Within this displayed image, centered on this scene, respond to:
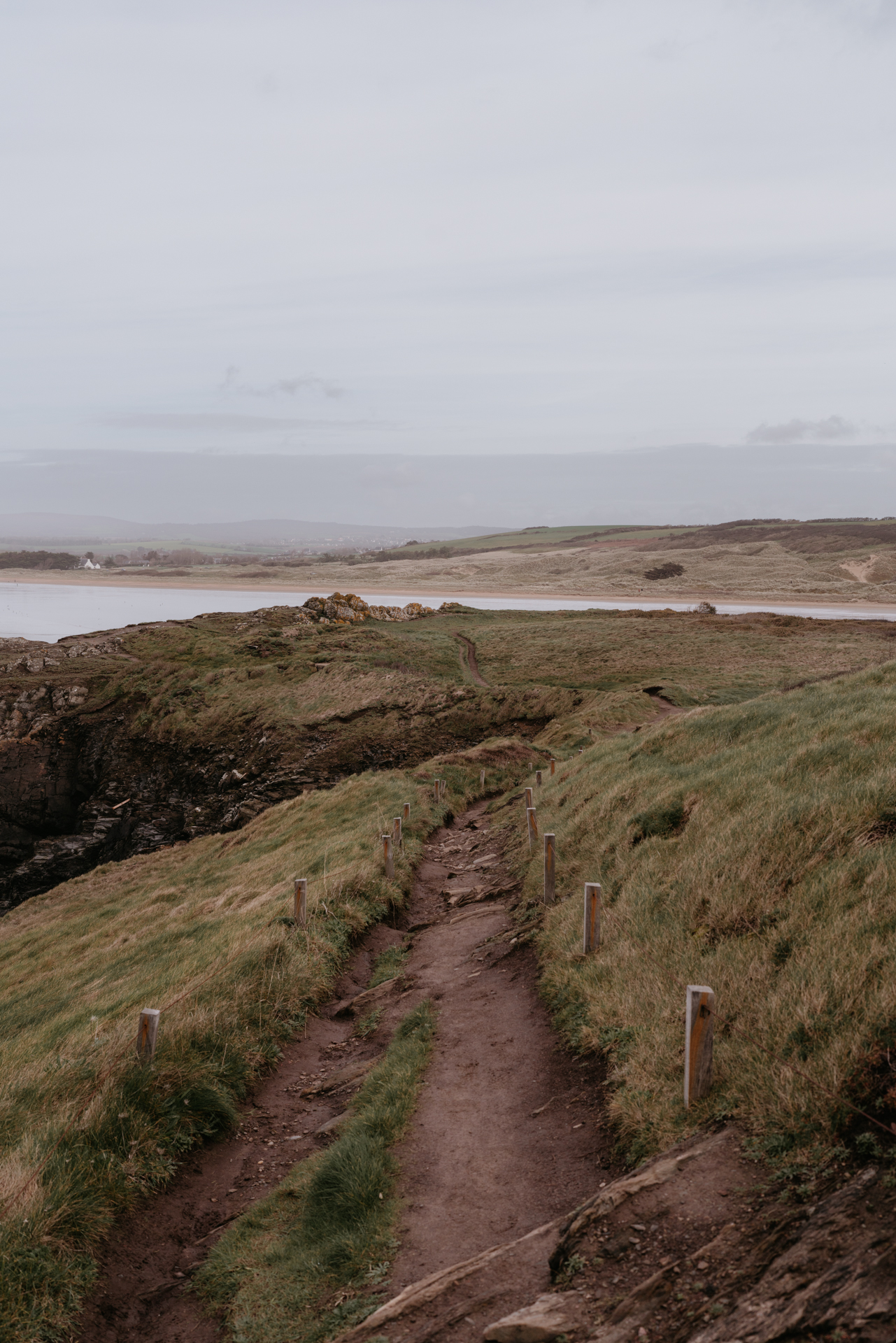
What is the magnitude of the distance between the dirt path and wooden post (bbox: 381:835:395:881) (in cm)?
2999

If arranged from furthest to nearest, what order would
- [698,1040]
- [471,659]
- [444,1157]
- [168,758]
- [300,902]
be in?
[471,659]
[168,758]
[300,902]
[444,1157]
[698,1040]

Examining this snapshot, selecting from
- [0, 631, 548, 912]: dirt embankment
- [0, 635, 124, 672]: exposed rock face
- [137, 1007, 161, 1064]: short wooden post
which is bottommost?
[0, 631, 548, 912]: dirt embankment

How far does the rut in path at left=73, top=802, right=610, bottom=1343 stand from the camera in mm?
6535

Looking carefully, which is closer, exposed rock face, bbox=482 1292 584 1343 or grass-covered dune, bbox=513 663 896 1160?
exposed rock face, bbox=482 1292 584 1343

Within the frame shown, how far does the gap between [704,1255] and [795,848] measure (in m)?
5.37

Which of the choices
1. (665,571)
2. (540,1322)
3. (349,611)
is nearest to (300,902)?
(540,1322)

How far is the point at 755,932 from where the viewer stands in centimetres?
861

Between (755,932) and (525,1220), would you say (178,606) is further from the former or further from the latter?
(525,1220)

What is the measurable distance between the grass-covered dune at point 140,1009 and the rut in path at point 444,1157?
0.35m

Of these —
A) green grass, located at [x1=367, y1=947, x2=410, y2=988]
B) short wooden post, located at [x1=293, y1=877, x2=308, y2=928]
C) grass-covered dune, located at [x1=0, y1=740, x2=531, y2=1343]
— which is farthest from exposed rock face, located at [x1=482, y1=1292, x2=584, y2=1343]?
short wooden post, located at [x1=293, y1=877, x2=308, y2=928]

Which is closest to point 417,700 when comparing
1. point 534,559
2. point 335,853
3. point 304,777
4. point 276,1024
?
point 304,777

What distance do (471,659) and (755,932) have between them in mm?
48276

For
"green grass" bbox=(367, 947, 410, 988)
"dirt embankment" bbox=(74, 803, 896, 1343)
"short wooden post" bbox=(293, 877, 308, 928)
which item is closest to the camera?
"dirt embankment" bbox=(74, 803, 896, 1343)

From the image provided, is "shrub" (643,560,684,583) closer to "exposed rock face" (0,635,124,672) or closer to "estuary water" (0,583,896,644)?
"estuary water" (0,583,896,644)
